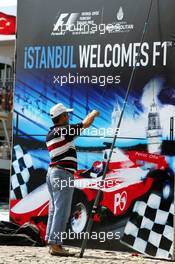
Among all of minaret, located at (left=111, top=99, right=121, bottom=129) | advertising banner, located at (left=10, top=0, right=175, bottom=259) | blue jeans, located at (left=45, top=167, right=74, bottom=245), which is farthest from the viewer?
minaret, located at (left=111, top=99, right=121, bottom=129)

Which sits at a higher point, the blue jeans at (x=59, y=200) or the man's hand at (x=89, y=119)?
the man's hand at (x=89, y=119)

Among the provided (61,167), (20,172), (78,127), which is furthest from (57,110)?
(20,172)

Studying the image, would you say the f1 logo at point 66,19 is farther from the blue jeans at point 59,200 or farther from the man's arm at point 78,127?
the blue jeans at point 59,200

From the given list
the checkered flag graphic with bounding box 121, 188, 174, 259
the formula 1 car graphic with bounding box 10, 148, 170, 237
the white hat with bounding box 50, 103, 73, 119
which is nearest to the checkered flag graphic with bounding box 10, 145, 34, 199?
the formula 1 car graphic with bounding box 10, 148, 170, 237

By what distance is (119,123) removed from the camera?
6.09m

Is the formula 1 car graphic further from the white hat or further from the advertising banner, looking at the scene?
the white hat

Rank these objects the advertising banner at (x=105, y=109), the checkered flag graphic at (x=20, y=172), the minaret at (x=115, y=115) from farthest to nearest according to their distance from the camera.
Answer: the checkered flag graphic at (x=20, y=172) → the minaret at (x=115, y=115) → the advertising banner at (x=105, y=109)

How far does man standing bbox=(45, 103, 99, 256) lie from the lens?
230 inches

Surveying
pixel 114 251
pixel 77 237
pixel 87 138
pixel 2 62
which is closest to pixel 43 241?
pixel 77 237

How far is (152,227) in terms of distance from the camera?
19.5 feet

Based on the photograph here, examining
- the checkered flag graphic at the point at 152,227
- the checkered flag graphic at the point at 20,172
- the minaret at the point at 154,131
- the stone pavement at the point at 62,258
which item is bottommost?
the stone pavement at the point at 62,258

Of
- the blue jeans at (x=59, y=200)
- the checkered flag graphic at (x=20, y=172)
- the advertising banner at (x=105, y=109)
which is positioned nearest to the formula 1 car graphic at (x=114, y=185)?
the advertising banner at (x=105, y=109)

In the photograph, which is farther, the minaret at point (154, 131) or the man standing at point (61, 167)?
the minaret at point (154, 131)

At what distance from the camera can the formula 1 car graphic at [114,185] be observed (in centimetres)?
601
